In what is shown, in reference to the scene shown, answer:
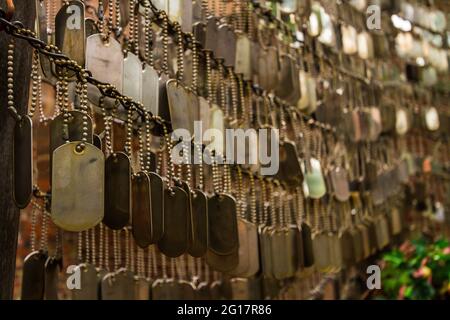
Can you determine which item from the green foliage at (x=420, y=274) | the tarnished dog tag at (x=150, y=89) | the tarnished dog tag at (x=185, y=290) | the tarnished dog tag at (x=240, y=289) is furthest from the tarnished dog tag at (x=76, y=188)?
the green foliage at (x=420, y=274)

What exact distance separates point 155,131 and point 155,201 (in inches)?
7.1

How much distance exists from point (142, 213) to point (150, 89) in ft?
0.70

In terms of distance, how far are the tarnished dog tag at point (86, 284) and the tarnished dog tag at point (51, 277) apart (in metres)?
0.04

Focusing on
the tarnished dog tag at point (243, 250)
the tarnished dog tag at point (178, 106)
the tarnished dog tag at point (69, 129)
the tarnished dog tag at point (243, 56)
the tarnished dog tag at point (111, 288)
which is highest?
the tarnished dog tag at point (243, 56)

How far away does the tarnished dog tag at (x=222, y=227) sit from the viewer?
110cm

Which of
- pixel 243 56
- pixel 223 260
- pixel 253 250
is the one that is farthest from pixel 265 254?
pixel 243 56

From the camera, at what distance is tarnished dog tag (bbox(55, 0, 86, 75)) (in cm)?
88

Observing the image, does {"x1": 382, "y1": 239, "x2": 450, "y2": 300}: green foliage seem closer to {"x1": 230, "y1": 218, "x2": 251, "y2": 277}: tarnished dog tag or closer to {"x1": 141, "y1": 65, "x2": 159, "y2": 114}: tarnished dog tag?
{"x1": 230, "y1": 218, "x2": 251, "y2": 277}: tarnished dog tag

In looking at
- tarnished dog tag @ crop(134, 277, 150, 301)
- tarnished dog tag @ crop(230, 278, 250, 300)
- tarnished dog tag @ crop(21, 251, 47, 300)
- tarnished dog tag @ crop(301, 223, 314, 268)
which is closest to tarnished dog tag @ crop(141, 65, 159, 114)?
tarnished dog tag @ crop(21, 251, 47, 300)

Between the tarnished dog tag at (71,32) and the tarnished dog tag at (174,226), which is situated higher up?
the tarnished dog tag at (71,32)

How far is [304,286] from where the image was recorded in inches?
76.9

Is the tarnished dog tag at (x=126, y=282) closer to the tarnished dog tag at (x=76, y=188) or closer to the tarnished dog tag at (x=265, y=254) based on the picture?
the tarnished dog tag at (x=265, y=254)

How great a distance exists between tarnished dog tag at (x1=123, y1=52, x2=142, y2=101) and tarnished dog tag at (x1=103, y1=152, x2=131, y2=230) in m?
0.14

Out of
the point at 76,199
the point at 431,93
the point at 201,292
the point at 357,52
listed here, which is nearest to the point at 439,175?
the point at 431,93
